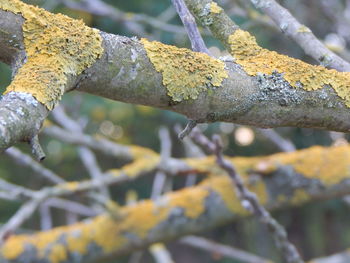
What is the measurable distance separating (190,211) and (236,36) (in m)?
1.22

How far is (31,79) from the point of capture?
2.52 feet

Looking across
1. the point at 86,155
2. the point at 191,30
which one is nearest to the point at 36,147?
the point at 191,30

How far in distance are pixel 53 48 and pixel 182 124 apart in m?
3.54

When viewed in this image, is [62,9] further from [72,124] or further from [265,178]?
[265,178]

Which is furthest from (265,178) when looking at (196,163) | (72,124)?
(72,124)

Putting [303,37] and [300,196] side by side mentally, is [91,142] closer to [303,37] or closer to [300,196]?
[300,196]

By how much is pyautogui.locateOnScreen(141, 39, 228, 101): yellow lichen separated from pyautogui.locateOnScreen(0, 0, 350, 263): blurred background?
166cm

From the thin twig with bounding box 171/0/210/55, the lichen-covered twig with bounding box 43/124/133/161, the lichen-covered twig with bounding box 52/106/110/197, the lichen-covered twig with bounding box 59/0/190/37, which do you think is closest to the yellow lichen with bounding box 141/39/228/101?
the thin twig with bounding box 171/0/210/55

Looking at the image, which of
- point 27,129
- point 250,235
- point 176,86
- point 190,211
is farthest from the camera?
point 250,235

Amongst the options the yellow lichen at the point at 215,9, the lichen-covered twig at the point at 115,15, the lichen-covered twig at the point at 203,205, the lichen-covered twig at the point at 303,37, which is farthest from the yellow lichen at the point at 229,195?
the yellow lichen at the point at 215,9

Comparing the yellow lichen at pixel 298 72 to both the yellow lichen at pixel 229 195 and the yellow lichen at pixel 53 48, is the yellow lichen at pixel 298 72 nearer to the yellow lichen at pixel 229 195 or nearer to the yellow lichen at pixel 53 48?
the yellow lichen at pixel 53 48

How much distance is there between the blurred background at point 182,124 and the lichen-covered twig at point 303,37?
129 cm

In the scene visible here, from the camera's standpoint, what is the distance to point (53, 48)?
2.75 feet

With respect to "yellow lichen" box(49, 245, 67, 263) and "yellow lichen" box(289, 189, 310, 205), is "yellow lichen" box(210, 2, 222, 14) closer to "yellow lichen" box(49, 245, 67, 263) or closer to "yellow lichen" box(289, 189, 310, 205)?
"yellow lichen" box(289, 189, 310, 205)
